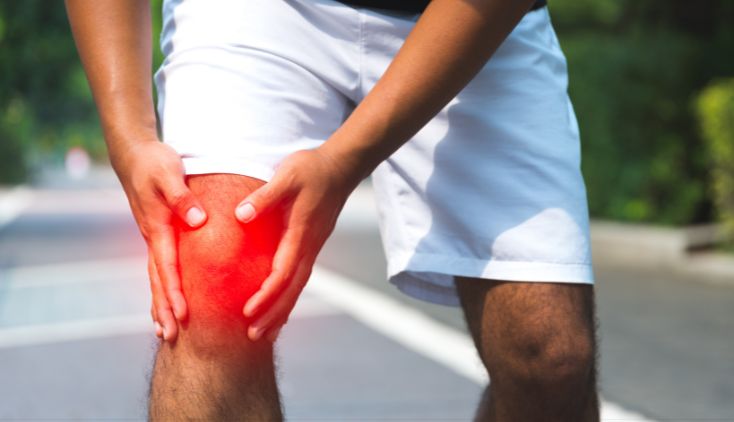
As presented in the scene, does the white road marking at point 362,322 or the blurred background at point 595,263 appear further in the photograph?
the white road marking at point 362,322

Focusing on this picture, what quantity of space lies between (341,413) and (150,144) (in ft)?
10.2

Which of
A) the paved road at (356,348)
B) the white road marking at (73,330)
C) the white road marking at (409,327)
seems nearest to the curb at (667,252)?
the paved road at (356,348)

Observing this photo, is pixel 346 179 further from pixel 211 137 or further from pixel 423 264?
pixel 423 264

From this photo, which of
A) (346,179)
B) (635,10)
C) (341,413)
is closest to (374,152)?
(346,179)

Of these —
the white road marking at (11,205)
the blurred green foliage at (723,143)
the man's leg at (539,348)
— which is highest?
the man's leg at (539,348)

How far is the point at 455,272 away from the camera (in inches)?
82.0

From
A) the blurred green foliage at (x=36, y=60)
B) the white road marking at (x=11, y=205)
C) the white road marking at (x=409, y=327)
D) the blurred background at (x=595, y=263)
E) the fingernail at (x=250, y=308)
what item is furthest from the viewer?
the white road marking at (x=11, y=205)

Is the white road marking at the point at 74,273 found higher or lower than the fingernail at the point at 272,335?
lower

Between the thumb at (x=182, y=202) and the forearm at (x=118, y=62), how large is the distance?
0.45 ft

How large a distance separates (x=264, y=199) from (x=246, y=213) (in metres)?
0.03

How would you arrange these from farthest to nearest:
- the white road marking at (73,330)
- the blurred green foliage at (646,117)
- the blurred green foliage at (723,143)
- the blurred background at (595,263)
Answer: the blurred green foliage at (646,117) → the blurred green foliage at (723,143) → the white road marking at (73,330) → the blurred background at (595,263)

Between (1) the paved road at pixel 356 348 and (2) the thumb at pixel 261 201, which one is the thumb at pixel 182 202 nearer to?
(2) the thumb at pixel 261 201

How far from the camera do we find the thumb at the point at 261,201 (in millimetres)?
1556

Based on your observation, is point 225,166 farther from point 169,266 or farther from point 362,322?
point 362,322
